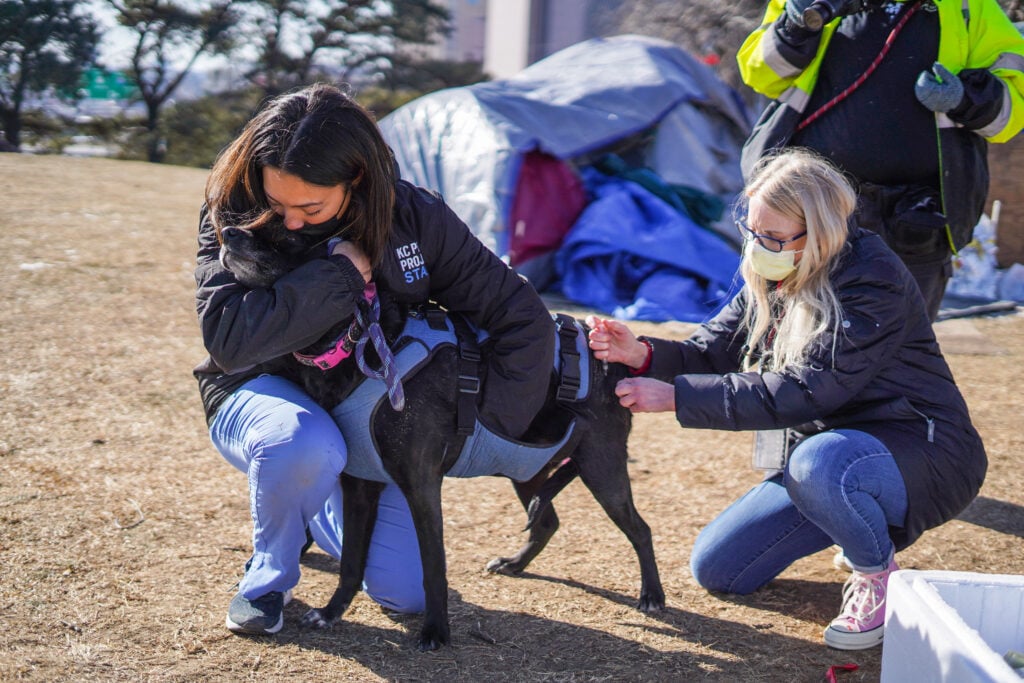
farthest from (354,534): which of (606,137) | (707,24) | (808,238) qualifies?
(707,24)

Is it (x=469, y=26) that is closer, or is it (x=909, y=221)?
(x=909, y=221)

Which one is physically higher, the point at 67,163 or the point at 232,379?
the point at 232,379

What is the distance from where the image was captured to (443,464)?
2.84 metres

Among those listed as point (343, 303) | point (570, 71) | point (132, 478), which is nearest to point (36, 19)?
point (570, 71)

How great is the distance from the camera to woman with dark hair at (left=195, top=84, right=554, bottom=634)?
256 centimetres

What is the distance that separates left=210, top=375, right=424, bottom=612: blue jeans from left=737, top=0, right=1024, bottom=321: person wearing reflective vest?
2.07 meters

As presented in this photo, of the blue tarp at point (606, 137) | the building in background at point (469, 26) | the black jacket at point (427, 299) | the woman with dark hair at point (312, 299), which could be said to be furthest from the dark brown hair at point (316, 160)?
the building in background at point (469, 26)

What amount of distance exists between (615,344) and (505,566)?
87 cm

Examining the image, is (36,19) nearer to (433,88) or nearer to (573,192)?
(573,192)

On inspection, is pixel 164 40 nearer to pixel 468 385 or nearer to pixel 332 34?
pixel 332 34

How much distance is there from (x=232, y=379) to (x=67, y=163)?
1114cm

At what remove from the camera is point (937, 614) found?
2.19m

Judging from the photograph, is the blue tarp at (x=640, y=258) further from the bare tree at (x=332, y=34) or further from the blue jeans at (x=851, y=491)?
the bare tree at (x=332, y=34)

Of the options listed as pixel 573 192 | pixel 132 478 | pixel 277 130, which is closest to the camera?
pixel 277 130
